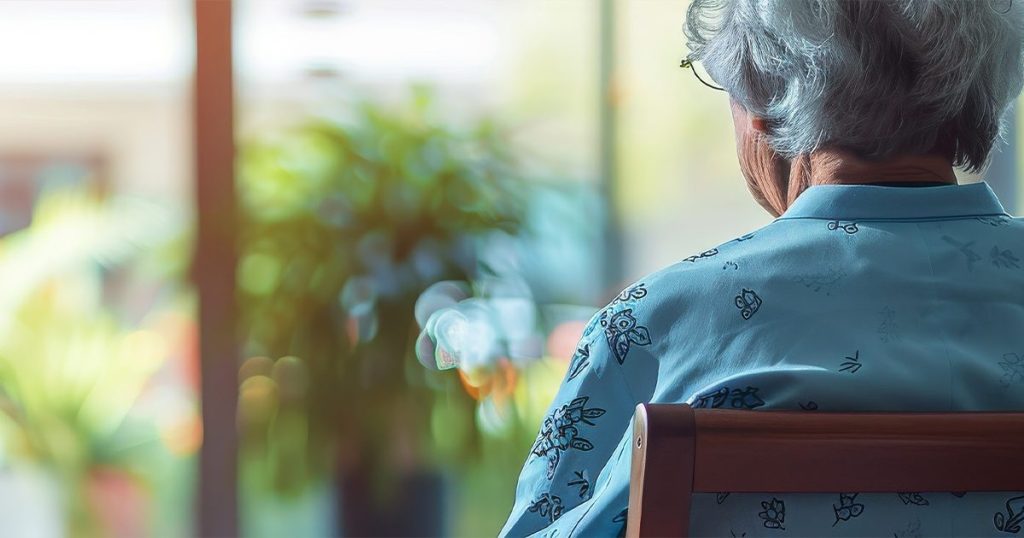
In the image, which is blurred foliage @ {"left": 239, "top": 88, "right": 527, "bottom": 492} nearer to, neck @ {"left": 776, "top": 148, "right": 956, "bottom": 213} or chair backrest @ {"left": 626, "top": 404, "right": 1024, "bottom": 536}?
neck @ {"left": 776, "top": 148, "right": 956, "bottom": 213}

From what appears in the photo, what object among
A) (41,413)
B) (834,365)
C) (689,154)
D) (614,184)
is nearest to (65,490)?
(41,413)

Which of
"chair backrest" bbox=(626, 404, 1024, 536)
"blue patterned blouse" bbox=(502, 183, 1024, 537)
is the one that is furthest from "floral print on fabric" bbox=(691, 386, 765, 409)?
"chair backrest" bbox=(626, 404, 1024, 536)

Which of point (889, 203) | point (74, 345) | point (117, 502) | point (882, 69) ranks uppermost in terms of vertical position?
point (882, 69)

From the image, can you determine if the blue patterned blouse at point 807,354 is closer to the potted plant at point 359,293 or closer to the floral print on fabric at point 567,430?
the floral print on fabric at point 567,430

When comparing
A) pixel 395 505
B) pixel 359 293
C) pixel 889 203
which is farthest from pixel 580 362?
pixel 395 505

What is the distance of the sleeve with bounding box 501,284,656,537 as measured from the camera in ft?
2.64

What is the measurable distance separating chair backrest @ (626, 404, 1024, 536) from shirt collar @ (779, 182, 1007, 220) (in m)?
0.22

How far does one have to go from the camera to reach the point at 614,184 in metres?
2.95

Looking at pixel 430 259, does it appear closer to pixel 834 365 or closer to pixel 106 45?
pixel 106 45

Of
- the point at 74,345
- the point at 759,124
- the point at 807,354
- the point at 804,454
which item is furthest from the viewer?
the point at 74,345

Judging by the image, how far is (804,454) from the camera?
0.66m

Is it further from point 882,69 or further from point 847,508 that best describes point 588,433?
point 882,69

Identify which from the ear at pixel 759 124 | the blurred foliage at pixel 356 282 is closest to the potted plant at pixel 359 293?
the blurred foliage at pixel 356 282

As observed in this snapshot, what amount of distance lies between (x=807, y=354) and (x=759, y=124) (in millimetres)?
301
